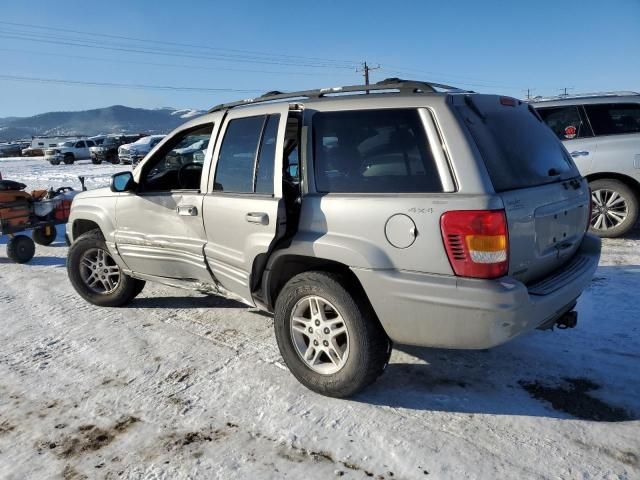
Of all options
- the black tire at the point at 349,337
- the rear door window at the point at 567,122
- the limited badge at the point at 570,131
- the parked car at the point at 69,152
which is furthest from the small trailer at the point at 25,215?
the parked car at the point at 69,152

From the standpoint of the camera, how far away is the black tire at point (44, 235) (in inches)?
315

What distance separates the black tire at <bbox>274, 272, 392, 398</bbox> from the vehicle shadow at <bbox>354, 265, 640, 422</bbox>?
20 cm

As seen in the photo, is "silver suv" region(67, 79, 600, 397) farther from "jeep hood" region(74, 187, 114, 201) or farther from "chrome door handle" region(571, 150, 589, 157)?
"chrome door handle" region(571, 150, 589, 157)

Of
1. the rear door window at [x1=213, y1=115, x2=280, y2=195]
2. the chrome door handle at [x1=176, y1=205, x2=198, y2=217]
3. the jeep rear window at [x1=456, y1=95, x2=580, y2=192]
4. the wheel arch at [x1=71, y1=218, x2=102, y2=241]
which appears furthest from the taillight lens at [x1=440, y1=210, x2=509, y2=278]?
the wheel arch at [x1=71, y1=218, x2=102, y2=241]

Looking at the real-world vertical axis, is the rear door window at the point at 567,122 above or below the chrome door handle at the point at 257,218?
above

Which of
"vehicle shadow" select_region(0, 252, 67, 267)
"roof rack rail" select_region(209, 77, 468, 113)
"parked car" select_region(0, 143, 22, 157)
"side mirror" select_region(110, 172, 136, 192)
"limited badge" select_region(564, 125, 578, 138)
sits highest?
"parked car" select_region(0, 143, 22, 157)

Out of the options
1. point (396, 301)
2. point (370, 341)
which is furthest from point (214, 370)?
point (396, 301)

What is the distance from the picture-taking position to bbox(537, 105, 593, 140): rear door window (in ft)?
22.3

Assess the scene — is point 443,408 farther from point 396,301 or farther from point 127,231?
point 127,231

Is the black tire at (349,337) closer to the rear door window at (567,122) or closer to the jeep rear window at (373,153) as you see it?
the jeep rear window at (373,153)

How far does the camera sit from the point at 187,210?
12.7 feet

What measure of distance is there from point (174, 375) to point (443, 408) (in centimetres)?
180

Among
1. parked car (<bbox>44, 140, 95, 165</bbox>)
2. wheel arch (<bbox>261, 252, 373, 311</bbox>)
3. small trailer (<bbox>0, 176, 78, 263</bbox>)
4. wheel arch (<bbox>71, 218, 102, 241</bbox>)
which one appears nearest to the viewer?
wheel arch (<bbox>261, 252, 373, 311</bbox>)

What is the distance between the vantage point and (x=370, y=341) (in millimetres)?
2857
